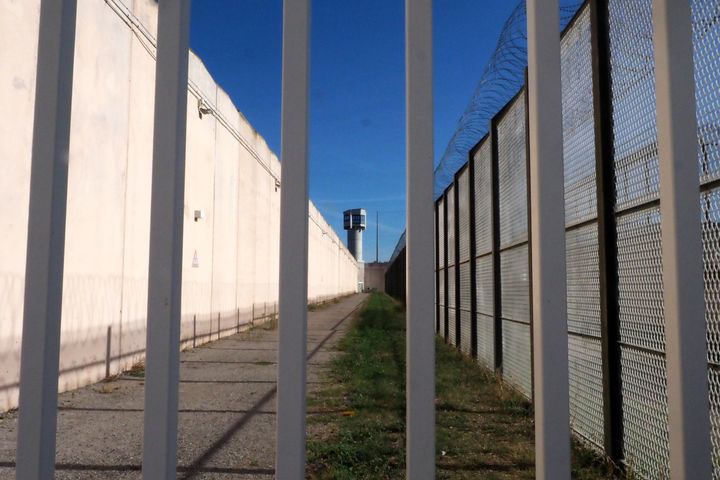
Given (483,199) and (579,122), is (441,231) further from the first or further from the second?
(579,122)

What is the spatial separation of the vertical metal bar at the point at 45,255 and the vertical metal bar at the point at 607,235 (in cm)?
274

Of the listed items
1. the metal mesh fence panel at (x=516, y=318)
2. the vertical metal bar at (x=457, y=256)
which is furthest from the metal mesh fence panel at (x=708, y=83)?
the vertical metal bar at (x=457, y=256)

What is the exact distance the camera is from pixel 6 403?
15.9 ft

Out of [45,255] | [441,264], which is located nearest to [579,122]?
[45,255]

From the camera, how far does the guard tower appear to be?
8414 centimetres

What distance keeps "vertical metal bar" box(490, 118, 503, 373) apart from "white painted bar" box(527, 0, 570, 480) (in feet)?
16.3

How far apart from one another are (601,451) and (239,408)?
9.96 feet

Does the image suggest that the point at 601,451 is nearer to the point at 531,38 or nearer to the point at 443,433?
the point at 443,433

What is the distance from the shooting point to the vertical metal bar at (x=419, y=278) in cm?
108

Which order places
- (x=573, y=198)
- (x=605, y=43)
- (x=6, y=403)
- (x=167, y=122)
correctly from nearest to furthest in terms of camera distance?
(x=167, y=122)
(x=605, y=43)
(x=573, y=198)
(x=6, y=403)

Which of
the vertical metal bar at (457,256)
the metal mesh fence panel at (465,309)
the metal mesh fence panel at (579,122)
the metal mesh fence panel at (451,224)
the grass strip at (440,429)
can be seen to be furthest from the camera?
the metal mesh fence panel at (451,224)

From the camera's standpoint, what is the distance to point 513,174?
532 cm

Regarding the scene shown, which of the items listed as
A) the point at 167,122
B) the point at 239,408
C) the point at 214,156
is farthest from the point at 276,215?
the point at 167,122

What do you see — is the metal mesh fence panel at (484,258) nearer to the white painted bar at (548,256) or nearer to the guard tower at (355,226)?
the white painted bar at (548,256)
